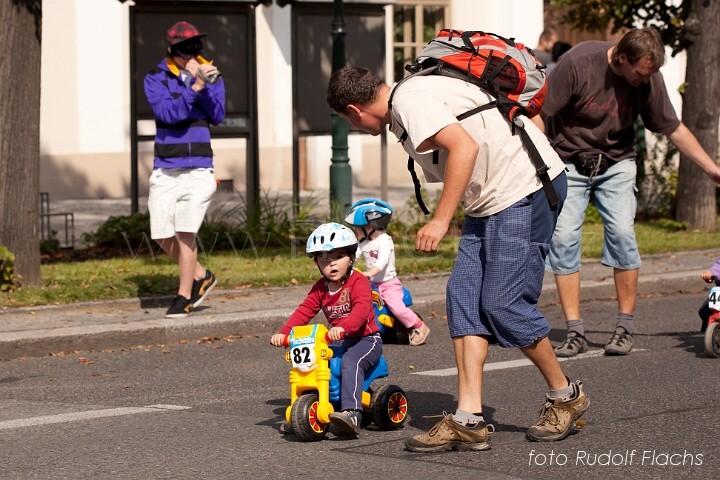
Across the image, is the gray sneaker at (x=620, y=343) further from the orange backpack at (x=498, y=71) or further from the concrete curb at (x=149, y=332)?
the orange backpack at (x=498, y=71)

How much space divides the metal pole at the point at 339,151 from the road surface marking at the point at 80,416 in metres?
7.10

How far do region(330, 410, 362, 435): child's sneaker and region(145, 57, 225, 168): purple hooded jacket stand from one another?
160 inches

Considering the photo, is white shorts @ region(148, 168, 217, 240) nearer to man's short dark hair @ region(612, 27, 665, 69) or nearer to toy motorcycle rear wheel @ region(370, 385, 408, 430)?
man's short dark hair @ region(612, 27, 665, 69)

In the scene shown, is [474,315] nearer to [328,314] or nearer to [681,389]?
[328,314]

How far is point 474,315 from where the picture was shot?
622 cm

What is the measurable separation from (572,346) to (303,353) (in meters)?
2.81

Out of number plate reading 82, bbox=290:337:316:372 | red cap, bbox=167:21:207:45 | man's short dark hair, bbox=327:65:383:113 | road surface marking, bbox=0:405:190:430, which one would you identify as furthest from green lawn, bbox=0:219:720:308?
man's short dark hair, bbox=327:65:383:113

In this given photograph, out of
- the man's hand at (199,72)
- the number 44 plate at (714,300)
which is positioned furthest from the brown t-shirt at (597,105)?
the man's hand at (199,72)

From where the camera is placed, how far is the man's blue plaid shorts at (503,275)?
617 cm

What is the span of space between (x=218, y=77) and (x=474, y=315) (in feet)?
14.6

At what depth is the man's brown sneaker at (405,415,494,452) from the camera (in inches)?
241

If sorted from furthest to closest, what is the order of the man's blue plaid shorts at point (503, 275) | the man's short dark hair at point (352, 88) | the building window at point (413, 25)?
the building window at point (413, 25) → the man's blue plaid shorts at point (503, 275) → the man's short dark hair at point (352, 88)

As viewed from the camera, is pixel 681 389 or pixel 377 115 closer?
pixel 377 115

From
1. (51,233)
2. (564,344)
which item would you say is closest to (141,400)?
(564,344)
